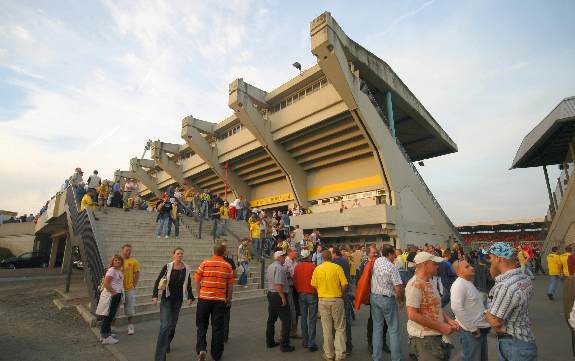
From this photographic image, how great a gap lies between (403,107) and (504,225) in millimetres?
22067

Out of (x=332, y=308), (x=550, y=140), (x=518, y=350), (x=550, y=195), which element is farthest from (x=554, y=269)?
(x=550, y=195)

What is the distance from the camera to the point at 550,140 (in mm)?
22312

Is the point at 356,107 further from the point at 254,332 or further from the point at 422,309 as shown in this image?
the point at 422,309

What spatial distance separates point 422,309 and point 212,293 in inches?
111

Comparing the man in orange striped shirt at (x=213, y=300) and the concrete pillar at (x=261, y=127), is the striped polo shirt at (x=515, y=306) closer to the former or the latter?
the man in orange striped shirt at (x=213, y=300)

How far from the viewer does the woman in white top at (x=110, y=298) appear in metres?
5.45

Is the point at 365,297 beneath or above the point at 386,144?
beneath

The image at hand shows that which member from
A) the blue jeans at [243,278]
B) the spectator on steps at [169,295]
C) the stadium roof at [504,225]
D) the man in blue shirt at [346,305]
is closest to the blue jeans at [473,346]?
the man in blue shirt at [346,305]

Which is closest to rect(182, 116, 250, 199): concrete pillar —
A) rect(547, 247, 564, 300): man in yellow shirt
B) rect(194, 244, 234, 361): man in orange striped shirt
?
rect(547, 247, 564, 300): man in yellow shirt

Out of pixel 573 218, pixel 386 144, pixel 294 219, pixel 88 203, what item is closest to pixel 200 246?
pixel 88 203

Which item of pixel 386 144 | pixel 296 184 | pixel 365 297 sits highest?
pixel 386 144

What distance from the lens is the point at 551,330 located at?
20.0 feet

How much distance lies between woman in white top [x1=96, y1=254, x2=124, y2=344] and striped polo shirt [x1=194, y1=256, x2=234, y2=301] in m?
2.11

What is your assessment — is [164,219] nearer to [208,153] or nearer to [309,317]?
[309,317]
